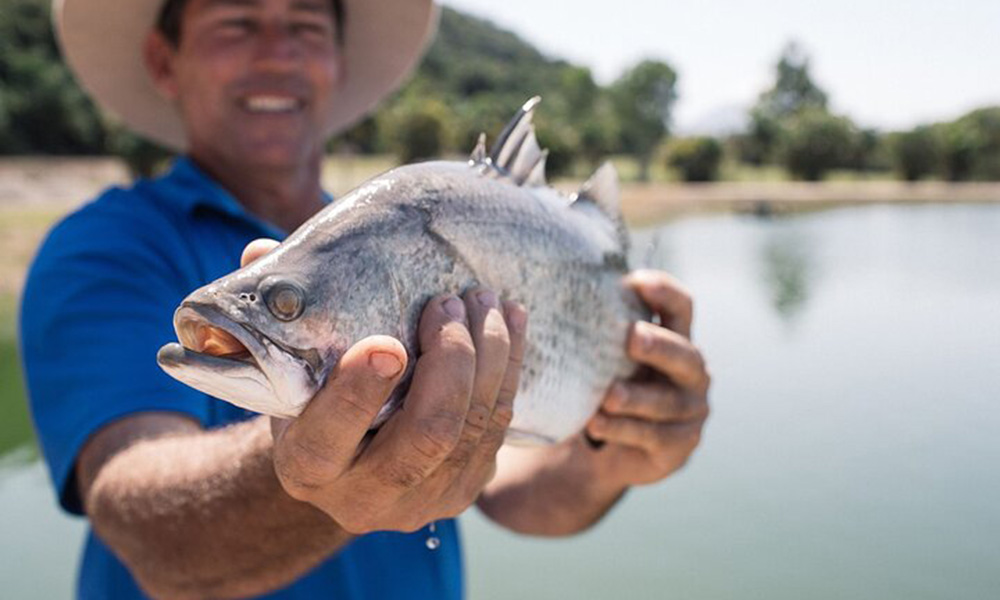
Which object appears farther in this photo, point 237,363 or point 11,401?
point 11,401

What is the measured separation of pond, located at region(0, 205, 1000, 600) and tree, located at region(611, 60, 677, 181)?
41.8m

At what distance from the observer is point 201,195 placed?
2543 millimetres

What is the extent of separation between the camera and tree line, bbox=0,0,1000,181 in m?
44.9

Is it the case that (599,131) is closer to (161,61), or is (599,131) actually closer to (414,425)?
(161,61)

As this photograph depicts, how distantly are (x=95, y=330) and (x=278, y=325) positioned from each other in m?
1.05

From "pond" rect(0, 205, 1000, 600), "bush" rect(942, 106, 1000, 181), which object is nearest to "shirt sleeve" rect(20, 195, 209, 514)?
"pond" rect(0, 205, 1000, 600)

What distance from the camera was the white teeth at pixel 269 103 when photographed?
275 centimetres

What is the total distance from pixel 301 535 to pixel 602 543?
588 centimetres

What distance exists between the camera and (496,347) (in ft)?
4.71

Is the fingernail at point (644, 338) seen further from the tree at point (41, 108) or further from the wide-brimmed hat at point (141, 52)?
the tree at point (41, 108)

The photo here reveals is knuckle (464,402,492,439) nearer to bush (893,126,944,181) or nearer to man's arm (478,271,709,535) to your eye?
man's arm (478,271,709,535)

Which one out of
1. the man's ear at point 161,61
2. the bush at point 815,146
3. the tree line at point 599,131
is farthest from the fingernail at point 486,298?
the bush at point 815,146

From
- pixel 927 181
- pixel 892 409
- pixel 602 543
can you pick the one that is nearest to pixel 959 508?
pixel 892 409

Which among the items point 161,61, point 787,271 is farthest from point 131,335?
point 787,271
